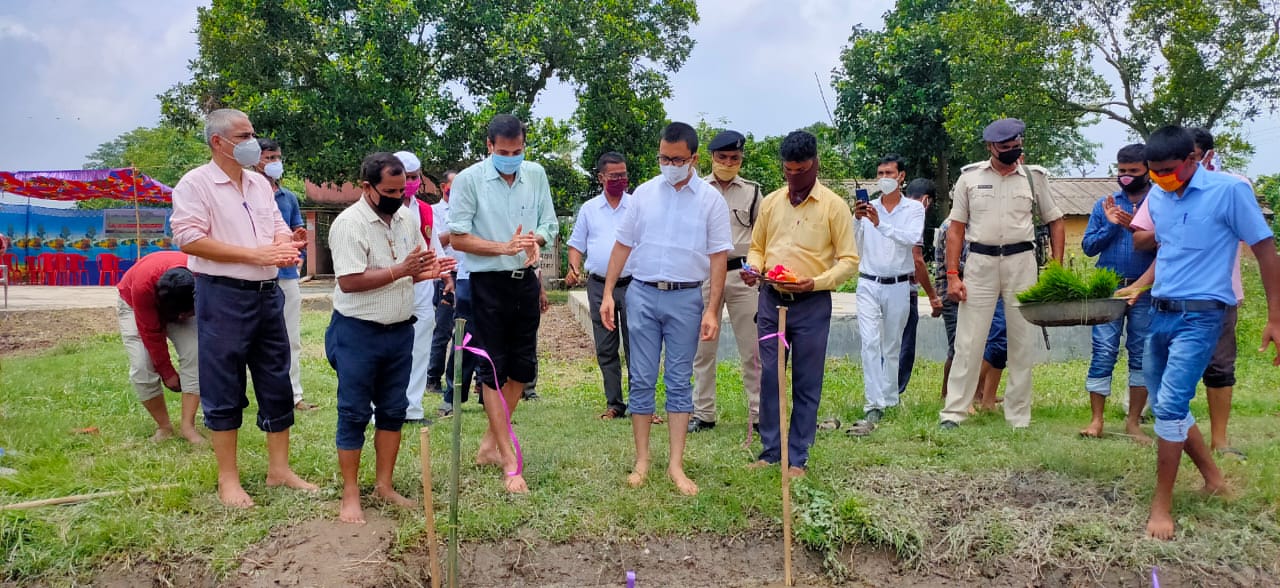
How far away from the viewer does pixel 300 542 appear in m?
3.92

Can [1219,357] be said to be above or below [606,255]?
below

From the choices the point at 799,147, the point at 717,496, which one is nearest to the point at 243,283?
the point at 717,496

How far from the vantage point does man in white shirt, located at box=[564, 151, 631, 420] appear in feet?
21.9

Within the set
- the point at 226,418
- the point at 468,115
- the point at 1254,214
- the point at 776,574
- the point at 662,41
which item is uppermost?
the point at 662,41

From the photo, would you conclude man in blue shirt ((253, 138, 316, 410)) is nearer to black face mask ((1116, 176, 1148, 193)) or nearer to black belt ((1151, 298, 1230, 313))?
black belt ((1151, 298, 1230, 313))

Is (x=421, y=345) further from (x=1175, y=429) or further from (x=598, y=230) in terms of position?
(x=1175, y=429)

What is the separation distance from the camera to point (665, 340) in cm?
481

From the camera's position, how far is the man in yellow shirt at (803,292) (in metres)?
4.78

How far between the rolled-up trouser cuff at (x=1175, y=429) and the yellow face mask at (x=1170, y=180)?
42.9 inches

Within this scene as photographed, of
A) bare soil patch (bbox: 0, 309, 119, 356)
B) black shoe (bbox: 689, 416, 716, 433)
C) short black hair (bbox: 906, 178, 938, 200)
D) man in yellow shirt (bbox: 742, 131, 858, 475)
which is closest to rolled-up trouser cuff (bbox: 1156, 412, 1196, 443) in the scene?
man in yellow shirt (bbox: 742, 131, 858, 475)

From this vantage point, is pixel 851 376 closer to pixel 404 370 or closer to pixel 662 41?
pixel 404 370

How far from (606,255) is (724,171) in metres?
1.57

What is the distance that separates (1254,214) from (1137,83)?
16.7 meters

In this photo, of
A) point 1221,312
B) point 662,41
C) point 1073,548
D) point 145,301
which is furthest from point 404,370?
point 662,41
